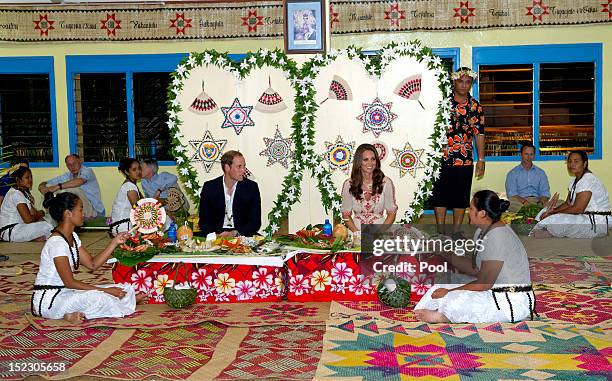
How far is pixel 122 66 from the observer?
10.8 m

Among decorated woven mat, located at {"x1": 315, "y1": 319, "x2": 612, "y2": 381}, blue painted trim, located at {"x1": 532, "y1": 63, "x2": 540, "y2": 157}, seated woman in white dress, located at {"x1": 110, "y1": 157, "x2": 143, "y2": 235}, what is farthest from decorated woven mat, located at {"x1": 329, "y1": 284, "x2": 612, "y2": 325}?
blue painted trim, located at {"x1": 532, "y1": 63, "x2": 540, "y2": 157}

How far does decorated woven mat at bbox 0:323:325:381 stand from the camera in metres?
4.40

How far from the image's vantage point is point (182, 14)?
34.5ft

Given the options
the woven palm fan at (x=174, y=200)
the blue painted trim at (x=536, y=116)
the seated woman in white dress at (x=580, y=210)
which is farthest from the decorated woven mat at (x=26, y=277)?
the blue painted trim at (x=536, y=116)

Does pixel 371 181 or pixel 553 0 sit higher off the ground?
pixel 553 0

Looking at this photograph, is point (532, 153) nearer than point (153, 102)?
Yes

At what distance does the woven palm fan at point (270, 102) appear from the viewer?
780cm

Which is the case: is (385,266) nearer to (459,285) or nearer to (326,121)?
(459,285)

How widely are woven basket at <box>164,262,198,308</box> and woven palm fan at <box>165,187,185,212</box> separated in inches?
141

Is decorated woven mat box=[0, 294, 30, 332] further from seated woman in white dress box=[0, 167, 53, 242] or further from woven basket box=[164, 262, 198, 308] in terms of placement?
seated woman in white dress box=[0, 167, 53, 242]

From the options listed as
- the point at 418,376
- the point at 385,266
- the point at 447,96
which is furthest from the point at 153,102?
the point at 418,376

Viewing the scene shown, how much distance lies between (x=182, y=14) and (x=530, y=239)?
17.5 feet

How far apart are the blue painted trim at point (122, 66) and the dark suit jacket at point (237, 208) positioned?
4295 millimetres

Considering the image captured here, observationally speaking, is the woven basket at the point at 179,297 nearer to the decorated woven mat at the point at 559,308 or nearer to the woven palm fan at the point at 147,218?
the woven palm fan at the point at 147,218
